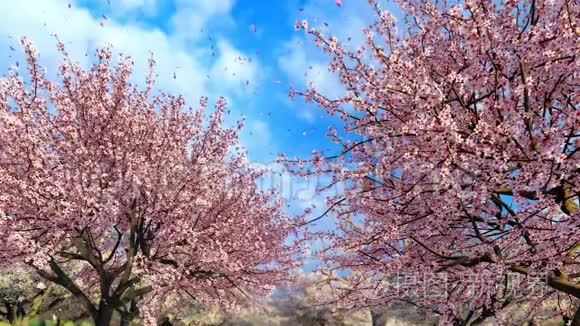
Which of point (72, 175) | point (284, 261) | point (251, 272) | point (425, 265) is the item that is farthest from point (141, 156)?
point (284, 261)

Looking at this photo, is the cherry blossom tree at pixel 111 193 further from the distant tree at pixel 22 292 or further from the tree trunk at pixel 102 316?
the distant tree at pixel 22 292

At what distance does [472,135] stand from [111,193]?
372 inches

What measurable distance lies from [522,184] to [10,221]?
1094 centimetres

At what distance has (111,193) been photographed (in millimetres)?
13734

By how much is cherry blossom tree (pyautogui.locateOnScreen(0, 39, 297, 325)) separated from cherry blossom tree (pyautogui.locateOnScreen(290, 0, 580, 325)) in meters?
3.33

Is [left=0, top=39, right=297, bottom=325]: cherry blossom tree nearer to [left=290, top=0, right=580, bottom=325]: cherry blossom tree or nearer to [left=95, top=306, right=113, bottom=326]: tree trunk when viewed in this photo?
[left=95, top=306, right=113, bottom=326]: tree trunk

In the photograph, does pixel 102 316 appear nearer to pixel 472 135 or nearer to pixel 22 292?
pixel 472 135

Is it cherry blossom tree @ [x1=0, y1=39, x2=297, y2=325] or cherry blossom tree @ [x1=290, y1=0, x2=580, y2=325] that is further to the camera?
cherry blossom tree @ [x1=0, y1=39, x2=297, y2=325]

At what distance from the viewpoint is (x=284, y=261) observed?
21.6m

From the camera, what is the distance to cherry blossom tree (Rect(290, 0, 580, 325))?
746 centimetres

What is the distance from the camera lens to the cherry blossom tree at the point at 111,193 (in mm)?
12844

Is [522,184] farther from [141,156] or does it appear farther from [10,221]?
[10,221]

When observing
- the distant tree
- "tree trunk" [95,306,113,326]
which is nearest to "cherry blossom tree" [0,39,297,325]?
"tree trunk" [95,306,113,326]

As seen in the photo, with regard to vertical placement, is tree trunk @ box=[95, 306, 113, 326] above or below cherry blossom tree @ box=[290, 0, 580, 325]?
below
